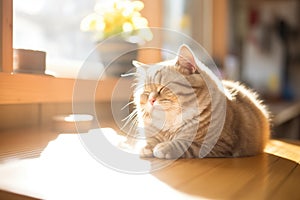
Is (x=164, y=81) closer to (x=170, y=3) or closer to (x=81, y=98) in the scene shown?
(x=81, y=98)

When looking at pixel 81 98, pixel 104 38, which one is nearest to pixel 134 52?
pixel 81 98

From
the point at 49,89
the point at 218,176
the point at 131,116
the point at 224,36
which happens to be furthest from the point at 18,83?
the point at 224,36

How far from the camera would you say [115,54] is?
1270 millimetres

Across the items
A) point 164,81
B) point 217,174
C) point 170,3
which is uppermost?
point 170,3

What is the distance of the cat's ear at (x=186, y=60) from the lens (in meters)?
0.79

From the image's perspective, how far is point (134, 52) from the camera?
1.10 metres

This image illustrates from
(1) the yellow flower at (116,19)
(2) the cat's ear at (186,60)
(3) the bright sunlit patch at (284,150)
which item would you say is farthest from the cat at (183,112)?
(1) the yellow flower at (116,19)

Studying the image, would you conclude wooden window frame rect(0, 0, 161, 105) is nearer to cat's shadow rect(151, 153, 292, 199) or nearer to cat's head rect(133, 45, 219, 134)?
cat's head rect(133, 45, 219, 134)

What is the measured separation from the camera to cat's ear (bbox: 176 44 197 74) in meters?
0.79

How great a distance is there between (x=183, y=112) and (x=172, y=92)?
0.06 m

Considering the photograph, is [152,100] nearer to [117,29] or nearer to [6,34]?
[6,34]

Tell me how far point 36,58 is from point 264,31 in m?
3.49

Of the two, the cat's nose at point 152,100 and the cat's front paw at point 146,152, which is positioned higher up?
the cat's nose at point 152,100

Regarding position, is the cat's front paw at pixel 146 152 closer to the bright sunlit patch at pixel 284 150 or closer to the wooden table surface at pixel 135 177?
the wooden table surface at pixel 135 177
